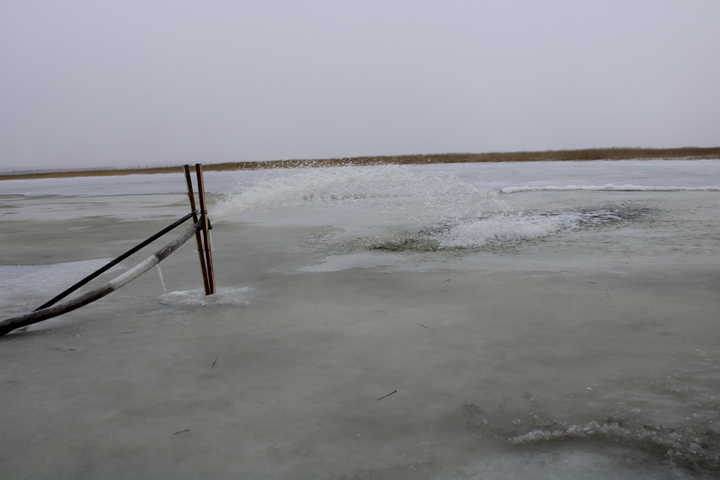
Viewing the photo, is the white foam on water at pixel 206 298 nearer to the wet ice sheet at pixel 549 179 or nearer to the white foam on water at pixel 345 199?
the white foam on water at pixel 345 199

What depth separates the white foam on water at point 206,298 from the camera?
389 centimetres

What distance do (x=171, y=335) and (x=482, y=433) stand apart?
2165 millimetres

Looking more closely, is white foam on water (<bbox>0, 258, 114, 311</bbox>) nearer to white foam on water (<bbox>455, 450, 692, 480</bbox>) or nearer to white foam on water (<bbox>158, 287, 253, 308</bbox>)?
white foam on water (<bbox>158, 287, 253, 308</bbox>)

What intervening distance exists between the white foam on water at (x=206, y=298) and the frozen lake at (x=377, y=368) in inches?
1.4

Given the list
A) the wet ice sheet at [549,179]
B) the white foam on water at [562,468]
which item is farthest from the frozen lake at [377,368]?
the wet ice sheet at [549,179]

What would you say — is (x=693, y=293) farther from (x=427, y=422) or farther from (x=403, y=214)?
(x=403, y=214)

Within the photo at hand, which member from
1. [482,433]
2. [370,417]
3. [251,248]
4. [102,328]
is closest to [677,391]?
[482,433]

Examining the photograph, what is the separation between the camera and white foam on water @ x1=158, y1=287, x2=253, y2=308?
3.89 m

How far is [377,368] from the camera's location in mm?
2506

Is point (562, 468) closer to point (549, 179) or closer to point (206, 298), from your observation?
point (206, 298)

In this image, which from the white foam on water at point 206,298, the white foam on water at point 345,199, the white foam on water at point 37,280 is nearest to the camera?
the white foam on water at point 206,298

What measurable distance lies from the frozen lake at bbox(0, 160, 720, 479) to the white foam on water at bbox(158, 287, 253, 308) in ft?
0.11

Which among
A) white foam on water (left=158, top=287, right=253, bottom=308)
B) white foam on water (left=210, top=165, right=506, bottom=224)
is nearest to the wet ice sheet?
white foam on water (left=210, top=165, right=506, bottom=224)

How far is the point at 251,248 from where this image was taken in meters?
6.53
